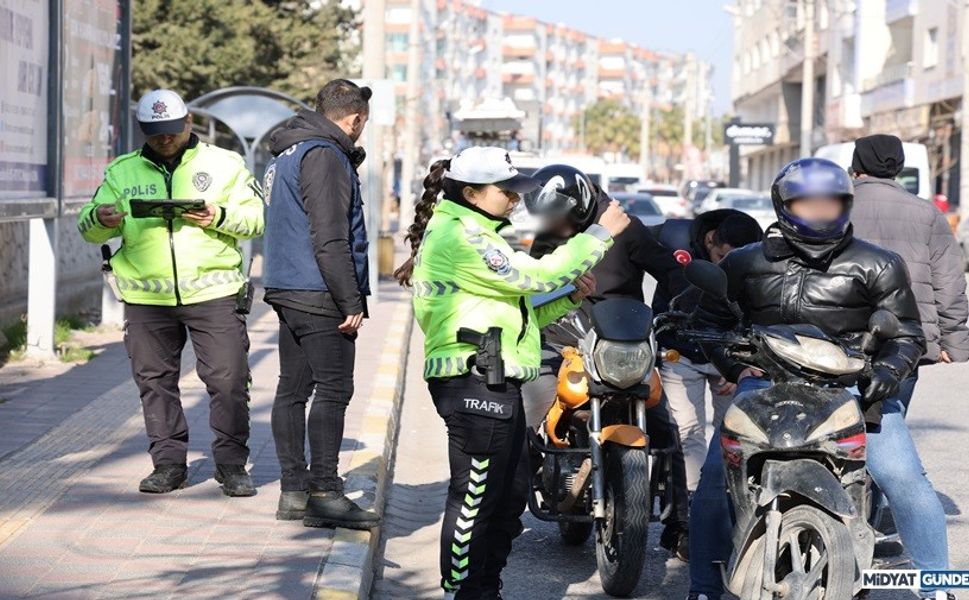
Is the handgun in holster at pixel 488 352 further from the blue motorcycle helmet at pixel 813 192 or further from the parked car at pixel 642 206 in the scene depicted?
the parked car at pixel 642 206

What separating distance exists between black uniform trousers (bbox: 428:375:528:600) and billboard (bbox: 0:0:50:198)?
Result: 672 cm

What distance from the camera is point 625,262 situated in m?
7.08

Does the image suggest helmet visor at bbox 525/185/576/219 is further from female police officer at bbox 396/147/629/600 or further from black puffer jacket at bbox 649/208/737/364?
black puffer jacket at bbox 649/208/737/364

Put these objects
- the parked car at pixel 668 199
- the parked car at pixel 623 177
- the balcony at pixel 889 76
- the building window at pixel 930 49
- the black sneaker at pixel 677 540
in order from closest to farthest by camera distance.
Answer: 1. the black sneaker at pixel 677 540
2. the building window at pixel 930 49
3. the balcony at pixel 889 76
4. the parked car at pixel 668 199
5. the parked car at pixel 623 177

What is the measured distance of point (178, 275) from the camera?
724 cm

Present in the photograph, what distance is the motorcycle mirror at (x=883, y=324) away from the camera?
5.06 m

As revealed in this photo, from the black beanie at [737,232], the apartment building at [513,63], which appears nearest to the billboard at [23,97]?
the black beanie at [737,232]

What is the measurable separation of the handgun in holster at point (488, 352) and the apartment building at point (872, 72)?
3785 cm

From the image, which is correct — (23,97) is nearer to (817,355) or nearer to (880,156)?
(880,156)

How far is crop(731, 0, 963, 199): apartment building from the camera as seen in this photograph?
142 ft

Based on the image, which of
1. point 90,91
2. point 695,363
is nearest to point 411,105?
point 90,91

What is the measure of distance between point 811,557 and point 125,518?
126 inches

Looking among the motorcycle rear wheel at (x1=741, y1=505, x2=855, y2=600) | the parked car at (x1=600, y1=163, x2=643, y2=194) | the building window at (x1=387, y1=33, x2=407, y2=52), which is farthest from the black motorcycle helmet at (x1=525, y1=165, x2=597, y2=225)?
the building window at (x1=387, y1=33, x2=407, y2=52)

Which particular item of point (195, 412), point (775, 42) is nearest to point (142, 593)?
point (195, 412)
